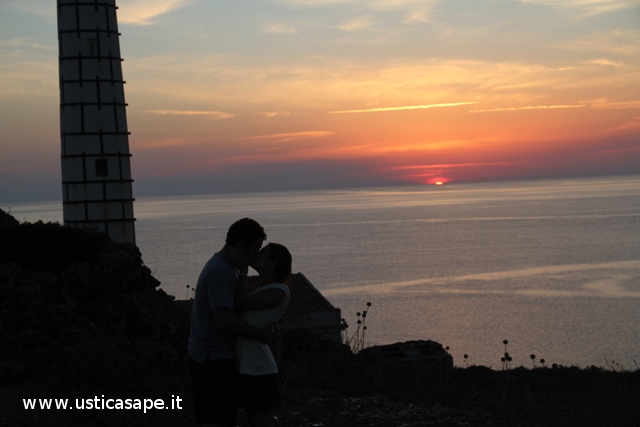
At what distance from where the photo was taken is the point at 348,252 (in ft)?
402

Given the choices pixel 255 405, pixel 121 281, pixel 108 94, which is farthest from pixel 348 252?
pixel 255 405

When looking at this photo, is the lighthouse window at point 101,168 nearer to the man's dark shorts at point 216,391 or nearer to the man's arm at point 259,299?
the man's dark shorts at point 216,391

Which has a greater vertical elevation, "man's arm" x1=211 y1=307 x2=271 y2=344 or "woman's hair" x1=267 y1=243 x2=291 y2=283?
"woman's hair" x1=267 y1=243 x2=291 y2=283

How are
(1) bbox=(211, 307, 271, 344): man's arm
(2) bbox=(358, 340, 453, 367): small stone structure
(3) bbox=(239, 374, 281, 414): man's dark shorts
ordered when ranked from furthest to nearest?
(2) bbox=(358, 340, 453, 367): small stone structure → (3) bbox=(239, 374, 281, 414): man's dark shorts → (1) bbox=(211, 307, 271, 344): man's arm

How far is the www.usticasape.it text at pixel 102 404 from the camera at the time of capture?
29.7 feet

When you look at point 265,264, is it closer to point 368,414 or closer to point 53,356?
point 368,414

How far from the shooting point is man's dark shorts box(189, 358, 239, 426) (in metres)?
6.42

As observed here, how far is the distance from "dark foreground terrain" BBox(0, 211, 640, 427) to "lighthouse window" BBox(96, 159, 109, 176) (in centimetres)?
1692

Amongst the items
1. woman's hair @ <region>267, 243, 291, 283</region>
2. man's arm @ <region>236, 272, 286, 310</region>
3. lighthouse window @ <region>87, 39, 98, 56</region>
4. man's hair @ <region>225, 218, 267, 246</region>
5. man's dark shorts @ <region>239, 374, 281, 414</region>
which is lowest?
man's dark shorts @ <region>239, 374, 281, 414</region>

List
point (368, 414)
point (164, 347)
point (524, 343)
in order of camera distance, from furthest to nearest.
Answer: point (524, 343)
point (164, 347)
point (368, 414)

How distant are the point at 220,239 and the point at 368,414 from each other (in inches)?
5258

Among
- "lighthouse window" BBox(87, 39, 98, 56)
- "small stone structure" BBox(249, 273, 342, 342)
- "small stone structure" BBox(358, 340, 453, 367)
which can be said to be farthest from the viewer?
"small stone structure" BBox(249, 273, 342, 342)

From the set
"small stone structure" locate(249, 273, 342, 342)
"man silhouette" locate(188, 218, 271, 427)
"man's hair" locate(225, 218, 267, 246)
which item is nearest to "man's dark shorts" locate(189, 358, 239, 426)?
"man silhouette" locate(188, 218, 271, 427)

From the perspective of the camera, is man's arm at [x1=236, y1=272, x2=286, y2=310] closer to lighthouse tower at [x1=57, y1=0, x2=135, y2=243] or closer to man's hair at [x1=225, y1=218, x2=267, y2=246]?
man's hair at [x1=225, y1=218, x2=267, y2=246]
